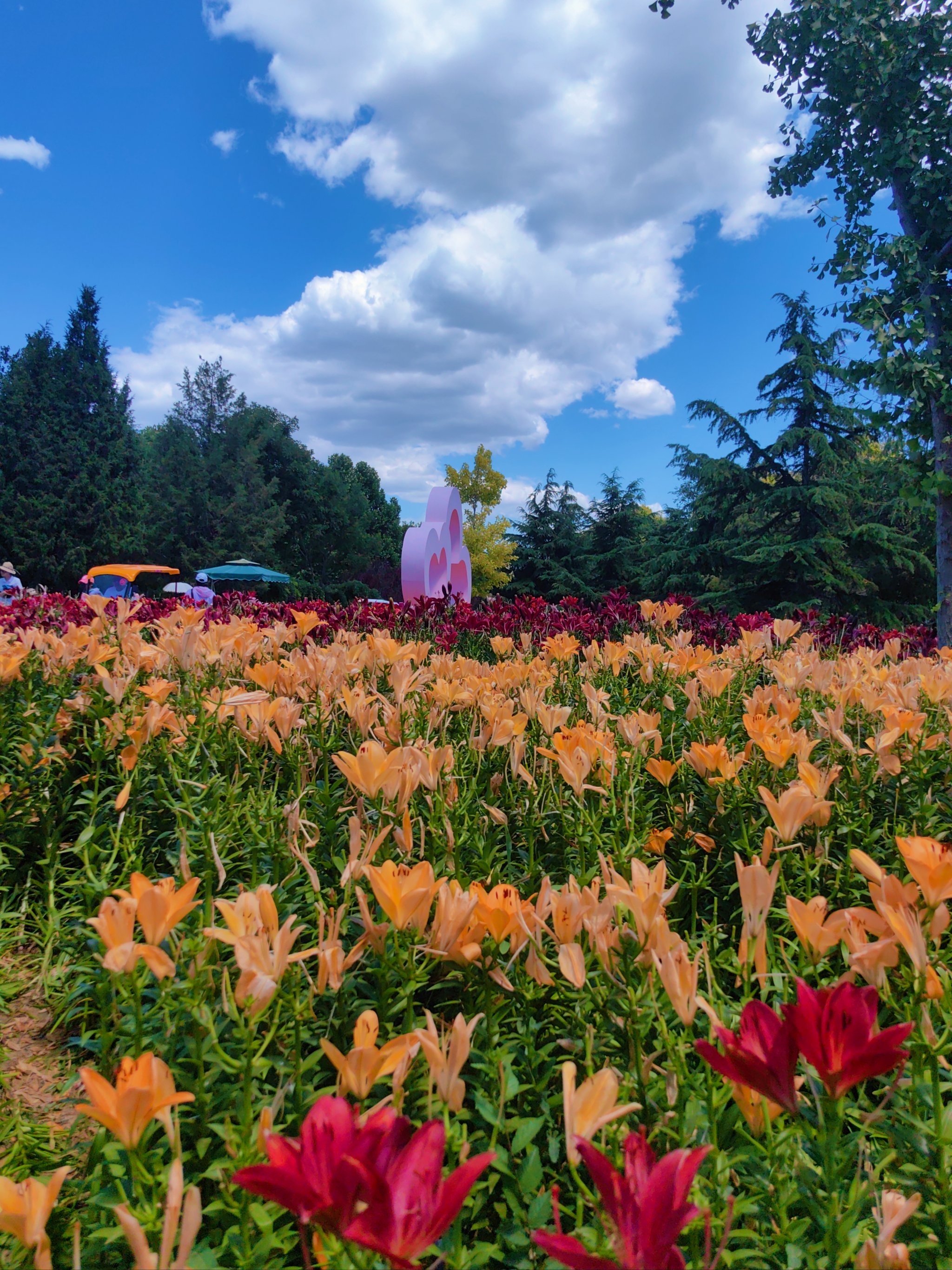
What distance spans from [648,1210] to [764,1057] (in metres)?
0.21

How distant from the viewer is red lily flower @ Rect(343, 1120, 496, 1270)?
1.72 ft

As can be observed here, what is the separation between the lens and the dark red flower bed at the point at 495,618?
5.16m

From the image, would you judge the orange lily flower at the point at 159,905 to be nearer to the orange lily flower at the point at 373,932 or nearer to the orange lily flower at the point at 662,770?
the orange lily flower at the point at 373,932

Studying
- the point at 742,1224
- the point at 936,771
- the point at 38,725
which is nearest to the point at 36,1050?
the point at 38,725

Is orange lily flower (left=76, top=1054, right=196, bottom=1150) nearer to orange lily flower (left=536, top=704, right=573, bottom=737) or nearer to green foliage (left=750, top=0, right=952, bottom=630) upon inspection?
orange lily flower (left=536, top=704, right=573, bottom=737)

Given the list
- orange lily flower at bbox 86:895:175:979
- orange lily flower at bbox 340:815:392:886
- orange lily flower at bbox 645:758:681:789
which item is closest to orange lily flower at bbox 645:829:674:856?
orange lily flower at bbox 645:758:681:789

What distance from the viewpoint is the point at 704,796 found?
2037 millimetres

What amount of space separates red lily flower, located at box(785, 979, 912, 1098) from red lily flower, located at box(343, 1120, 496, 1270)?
0.32 m

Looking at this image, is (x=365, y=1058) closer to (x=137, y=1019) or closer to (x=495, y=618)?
(x=137, y=1019)

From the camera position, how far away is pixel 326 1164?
0.57 metres

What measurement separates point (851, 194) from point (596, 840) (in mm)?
13466

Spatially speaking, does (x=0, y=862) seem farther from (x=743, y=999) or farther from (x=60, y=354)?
(x=60, y=354)

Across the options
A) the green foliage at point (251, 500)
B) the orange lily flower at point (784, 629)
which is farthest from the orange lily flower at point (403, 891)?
the green foliage at point (251, 500)

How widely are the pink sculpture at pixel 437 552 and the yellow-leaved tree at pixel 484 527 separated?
40.1 feet
